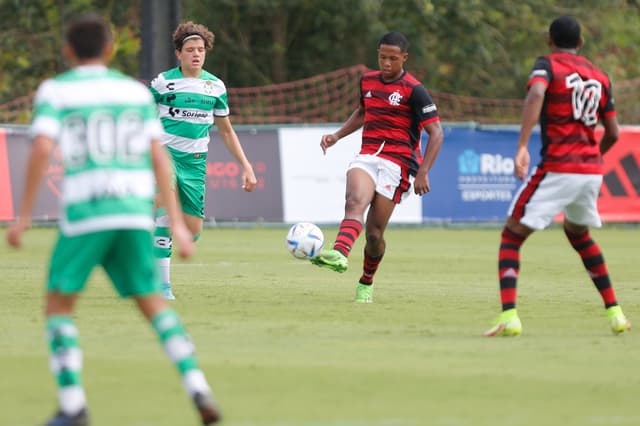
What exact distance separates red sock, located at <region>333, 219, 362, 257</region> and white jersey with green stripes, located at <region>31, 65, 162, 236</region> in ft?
17.3

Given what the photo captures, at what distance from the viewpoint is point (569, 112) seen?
29.9ft

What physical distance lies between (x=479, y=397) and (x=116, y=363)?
2.17 meters

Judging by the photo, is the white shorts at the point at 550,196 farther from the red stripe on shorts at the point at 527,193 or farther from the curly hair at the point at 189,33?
the curly hair at the point at 189,33

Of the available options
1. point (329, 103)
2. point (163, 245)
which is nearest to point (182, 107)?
point (163, 245)

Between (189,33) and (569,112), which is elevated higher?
(189,33)

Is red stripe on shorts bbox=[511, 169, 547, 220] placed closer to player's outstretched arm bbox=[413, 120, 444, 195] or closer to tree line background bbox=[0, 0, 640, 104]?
player's outstretched arm bbox=[413, 120, 444, 195]

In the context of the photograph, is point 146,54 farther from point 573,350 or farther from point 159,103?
point 573,350

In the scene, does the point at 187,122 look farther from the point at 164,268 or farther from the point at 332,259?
the point at 332,259

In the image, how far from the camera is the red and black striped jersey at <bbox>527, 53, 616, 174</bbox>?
357 inches

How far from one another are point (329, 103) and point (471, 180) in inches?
366

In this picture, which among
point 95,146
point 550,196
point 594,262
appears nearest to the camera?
point 95,146

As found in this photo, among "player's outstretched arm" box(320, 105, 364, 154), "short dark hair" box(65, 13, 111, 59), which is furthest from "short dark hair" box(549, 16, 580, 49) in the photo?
"short dark hair" box(65, 13, 111, 59)

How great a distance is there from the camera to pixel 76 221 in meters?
5.98

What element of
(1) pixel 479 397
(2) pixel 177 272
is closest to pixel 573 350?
(1) pixel 479 397
